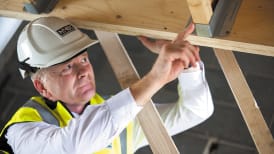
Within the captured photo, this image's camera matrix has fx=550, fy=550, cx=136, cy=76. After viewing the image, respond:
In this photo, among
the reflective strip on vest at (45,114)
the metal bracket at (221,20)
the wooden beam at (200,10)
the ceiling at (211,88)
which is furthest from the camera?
the ceiling at (211,88)

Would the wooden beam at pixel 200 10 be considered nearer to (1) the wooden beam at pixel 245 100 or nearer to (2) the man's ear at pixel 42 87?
(1) the wooden beam at pixel 245 100

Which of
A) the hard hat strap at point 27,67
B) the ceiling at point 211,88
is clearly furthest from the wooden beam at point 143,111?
the ceiling at point 211,88

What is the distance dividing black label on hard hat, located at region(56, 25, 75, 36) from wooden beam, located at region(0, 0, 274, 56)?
0.16 ft

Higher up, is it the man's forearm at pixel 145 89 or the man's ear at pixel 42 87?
the man's forearm at pixel 145 89

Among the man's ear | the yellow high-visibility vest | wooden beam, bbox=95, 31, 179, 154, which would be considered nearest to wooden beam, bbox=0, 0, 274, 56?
wooden beam, bbox=95, 31, 179, 154

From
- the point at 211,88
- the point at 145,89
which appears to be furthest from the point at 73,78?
the point at 211,88

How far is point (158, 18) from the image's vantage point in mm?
1540

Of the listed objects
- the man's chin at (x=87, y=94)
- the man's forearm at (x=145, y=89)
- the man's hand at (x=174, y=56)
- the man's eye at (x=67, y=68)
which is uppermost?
the man's hand at (x=174, y=56)

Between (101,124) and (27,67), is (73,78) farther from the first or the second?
(101,124)

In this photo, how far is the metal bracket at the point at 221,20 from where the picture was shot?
1426 mm

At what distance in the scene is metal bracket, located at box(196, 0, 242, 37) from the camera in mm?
1426

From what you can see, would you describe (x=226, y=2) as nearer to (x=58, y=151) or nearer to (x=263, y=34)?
(x=263, y=34)

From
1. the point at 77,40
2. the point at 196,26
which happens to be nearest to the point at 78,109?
the point at 77,40

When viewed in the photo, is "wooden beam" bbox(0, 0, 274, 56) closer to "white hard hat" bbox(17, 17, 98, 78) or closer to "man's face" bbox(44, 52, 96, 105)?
"white hard hat" bbox(17, 17, 98, 78)
